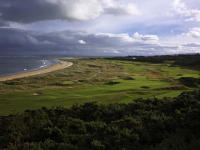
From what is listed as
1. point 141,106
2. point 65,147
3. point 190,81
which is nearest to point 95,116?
point 141,106

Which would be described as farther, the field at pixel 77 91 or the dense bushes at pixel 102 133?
the field at pixel 77 91

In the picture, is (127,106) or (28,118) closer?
(28,118)

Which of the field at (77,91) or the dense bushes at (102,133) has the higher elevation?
the dense bushes at (102,133)

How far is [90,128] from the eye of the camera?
428 inches

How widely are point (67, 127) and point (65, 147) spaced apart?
95.2 inches

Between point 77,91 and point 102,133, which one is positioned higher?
point 102,133

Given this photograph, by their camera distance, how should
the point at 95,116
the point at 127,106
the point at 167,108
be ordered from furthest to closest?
the point at 127,106, the point at 167,108, the point at 95,116

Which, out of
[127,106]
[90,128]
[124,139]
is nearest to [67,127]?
[90,128]

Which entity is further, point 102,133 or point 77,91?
point 77,91

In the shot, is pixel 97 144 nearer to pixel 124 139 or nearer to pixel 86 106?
pixel 124 139

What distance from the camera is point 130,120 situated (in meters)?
11.4

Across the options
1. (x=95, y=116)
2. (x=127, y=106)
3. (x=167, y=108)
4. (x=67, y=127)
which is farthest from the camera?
(x=127, y=106)

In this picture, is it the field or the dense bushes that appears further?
the field

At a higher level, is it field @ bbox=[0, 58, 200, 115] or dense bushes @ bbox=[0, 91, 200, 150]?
dense bushes @ bbox=[0, 91, 200, 150]
